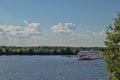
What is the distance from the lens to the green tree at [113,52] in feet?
78.3

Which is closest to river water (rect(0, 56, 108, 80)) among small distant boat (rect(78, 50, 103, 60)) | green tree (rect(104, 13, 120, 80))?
green tree (rect(104, 13, 120, 80))

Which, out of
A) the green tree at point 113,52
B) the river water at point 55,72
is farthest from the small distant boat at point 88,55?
the green tree at point 113,52

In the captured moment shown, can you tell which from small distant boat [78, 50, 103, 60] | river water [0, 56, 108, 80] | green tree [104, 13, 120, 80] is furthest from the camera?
small distant boat [78, 50, 103, 60]

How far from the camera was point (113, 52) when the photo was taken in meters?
24.6

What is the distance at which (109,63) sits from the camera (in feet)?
80.6

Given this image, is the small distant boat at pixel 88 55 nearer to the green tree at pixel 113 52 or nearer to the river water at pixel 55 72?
the river water at pixel 55 72

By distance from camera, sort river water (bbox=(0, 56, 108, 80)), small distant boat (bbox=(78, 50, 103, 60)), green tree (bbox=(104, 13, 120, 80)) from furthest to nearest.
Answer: small distant boat (bbox=(78, 50, 103, 60)) → river water (bbox=(0, 56, 108, 80)) → green tree (bbox=(104, 13, 120, 80))

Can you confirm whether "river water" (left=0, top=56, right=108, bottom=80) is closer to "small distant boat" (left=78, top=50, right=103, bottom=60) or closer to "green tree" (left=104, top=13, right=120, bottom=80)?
"green tree" (left=104, top=13, right=120, bottom=80)

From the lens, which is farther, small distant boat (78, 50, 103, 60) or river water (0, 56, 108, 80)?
small distant boat (78, 50, 103, 60)

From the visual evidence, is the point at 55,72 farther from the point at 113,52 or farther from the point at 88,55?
the point at 88,55

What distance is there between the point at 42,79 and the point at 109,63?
166 ft

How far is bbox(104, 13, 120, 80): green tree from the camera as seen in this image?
2388 cm

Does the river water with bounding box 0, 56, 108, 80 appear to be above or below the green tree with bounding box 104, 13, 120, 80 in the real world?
below

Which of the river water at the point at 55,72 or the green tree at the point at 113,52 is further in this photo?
the river water at the point at 55,72
